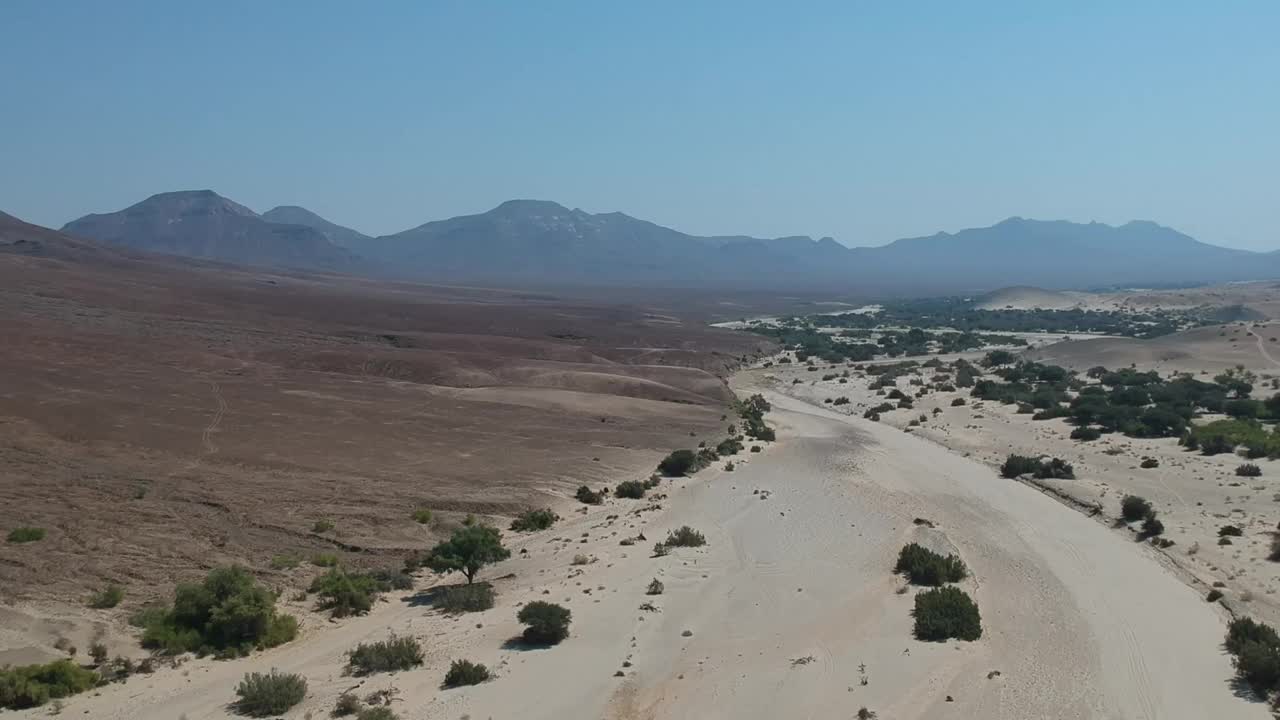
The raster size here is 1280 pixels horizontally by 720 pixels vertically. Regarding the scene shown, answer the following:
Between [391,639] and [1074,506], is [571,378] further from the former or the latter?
[391,639]

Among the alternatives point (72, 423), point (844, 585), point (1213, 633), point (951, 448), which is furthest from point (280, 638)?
point (951, 448)

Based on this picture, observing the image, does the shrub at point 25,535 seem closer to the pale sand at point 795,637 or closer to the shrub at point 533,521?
the pale sand at point 795,637

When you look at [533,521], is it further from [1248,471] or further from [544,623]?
[1248,471]

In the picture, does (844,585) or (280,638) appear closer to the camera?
(280,638)

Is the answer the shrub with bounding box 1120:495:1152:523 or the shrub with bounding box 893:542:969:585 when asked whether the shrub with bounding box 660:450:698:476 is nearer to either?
the shrub with bounding box 893:542:969:585

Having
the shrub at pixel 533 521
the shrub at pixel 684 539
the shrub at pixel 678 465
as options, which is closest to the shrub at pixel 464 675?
the shrub at pixel 684 539

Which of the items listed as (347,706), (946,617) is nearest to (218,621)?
(347,706)

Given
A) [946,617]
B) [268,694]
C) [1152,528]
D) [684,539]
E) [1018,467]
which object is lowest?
[1018,467]
